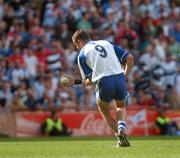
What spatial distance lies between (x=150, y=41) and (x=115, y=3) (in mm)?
2034

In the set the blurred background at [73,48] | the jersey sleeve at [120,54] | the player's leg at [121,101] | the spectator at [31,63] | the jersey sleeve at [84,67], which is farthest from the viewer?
the spectator at [31,63]

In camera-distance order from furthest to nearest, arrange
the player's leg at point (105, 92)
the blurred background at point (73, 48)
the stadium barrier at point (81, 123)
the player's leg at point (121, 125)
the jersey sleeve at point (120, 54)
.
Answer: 1. the blurred background at point (73, 48)
2. the stadium barrier at point (81, 123)
3. the jersey sleeve at point (120, 54)
4. the player's leg at point (105, 92)
5. the player's leg at point (121, 125)

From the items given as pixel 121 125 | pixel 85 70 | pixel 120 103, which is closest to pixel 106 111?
pixel 120 103

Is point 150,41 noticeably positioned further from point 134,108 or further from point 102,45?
point 102,45

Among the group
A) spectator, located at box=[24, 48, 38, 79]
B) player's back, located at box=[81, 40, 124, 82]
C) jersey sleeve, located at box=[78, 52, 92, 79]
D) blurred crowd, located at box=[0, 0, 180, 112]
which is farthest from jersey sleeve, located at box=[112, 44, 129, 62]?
spectator, located at box=[24, 48, 38, 79]

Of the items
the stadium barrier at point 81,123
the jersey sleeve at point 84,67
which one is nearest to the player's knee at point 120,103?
the jersey sleeve at point 84,67

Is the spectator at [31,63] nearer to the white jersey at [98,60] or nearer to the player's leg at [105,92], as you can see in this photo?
the white jersey at [98,60]

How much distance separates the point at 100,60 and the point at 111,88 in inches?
22.0

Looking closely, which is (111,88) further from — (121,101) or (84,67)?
(84,67)

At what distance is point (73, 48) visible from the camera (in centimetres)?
2377

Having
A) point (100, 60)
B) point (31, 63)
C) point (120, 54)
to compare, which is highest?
point (31, 63)

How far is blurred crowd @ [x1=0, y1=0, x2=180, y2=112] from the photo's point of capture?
2247 cm

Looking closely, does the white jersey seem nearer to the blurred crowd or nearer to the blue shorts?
the blue shorts

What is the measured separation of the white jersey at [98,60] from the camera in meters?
13.2
